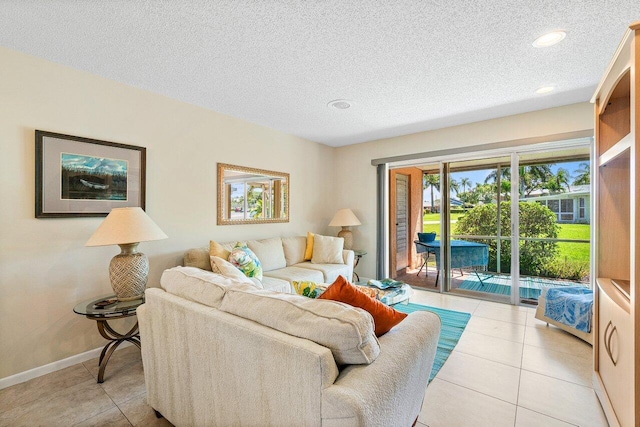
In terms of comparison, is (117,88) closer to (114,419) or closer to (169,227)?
(169,227)

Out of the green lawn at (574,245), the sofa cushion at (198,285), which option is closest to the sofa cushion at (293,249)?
the sofa cushion at (198,285)

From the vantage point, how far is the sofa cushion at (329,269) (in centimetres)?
369

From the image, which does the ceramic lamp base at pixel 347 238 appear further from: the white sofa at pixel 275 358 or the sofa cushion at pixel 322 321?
the sofa cushion at pixel 322 321

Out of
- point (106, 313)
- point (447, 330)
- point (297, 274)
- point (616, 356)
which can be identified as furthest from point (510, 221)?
point (106, 313)

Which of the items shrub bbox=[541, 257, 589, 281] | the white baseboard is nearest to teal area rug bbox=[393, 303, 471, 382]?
shrub bbox=[541, 257, 589, 281]

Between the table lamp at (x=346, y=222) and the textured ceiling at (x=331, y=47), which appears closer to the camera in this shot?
the textured ceiling at (x=331, y=47)

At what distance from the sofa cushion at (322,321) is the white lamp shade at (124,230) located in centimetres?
132

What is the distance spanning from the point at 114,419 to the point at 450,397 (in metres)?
2.12

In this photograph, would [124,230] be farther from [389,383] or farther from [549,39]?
[549,39]

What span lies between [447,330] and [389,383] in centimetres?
228

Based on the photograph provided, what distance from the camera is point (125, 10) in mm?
1754

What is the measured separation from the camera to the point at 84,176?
2473mm

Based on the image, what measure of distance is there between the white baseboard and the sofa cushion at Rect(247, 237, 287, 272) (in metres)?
1.70

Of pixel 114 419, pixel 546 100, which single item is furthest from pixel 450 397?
pixel 546 100
